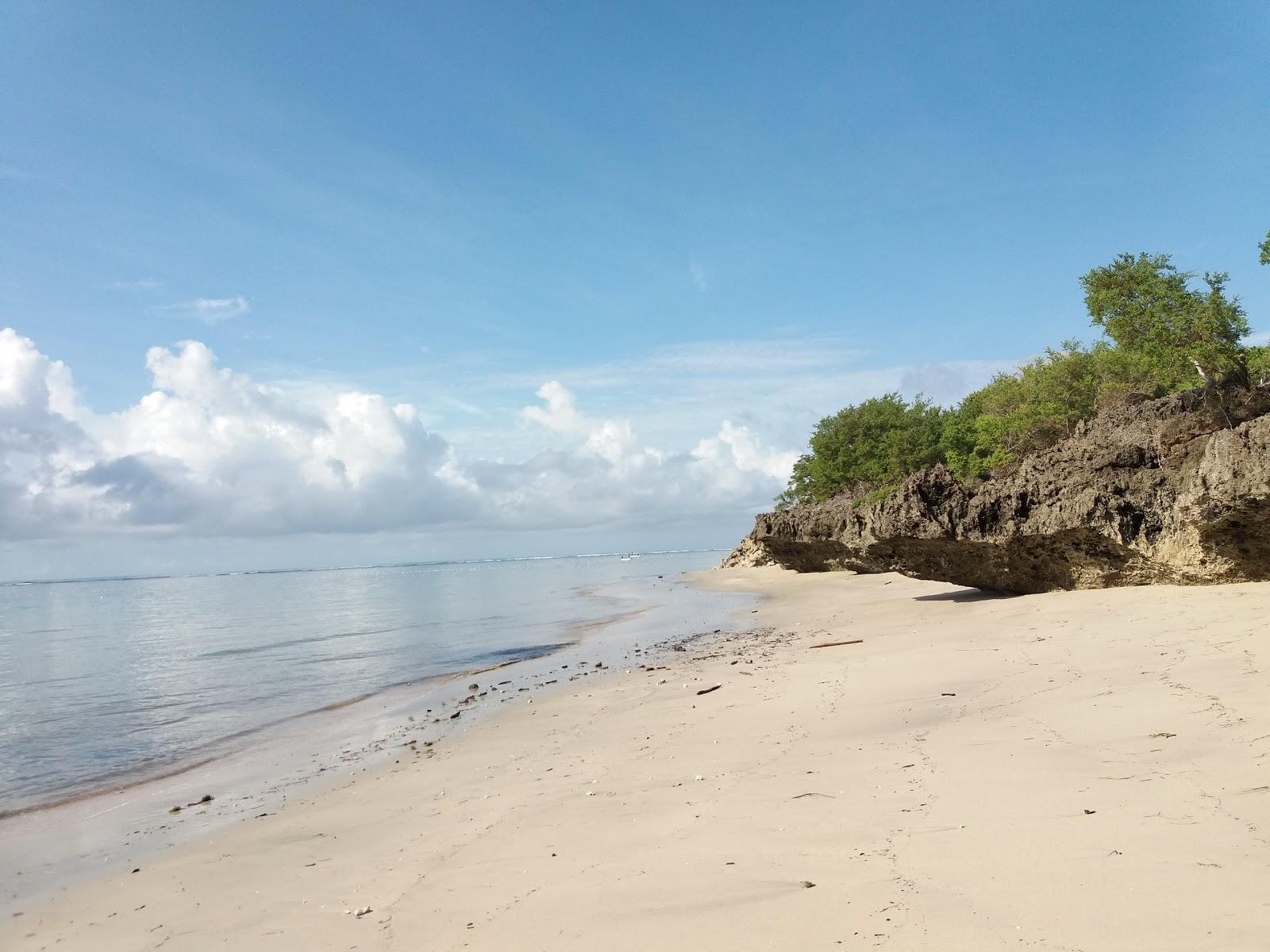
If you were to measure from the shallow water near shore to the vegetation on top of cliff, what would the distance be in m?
19.7

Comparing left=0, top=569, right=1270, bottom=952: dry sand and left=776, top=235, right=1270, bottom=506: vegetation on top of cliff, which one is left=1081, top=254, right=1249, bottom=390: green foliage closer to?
left=776, top=235, right=1270, bottom=506: vegetation on top of cliff

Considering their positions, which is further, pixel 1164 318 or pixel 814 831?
pixel 1164 318

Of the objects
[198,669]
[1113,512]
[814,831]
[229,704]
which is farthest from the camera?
[198,669]

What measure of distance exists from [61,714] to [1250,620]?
2359 cm

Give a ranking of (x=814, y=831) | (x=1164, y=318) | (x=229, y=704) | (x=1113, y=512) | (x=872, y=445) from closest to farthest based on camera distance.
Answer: (x=814, y=831)
(x=1113, y=512)
(x=229, y=704)
(x=1164, y=318)
(x=872, y=445)

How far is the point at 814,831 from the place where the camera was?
18.2ft

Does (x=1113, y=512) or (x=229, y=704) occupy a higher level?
(x=1113, y=512)

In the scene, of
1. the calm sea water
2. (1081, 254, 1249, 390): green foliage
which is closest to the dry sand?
the calm sea water

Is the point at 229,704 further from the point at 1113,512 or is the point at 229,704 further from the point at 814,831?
the point at 1113,512

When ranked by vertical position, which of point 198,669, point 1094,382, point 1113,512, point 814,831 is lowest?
point 198,669

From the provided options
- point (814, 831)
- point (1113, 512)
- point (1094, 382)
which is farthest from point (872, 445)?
point (814, 831)

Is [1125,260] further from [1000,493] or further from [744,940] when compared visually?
[744,940]

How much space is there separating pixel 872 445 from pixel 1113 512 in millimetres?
49394

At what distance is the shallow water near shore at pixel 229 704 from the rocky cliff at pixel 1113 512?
8594 millimetres
